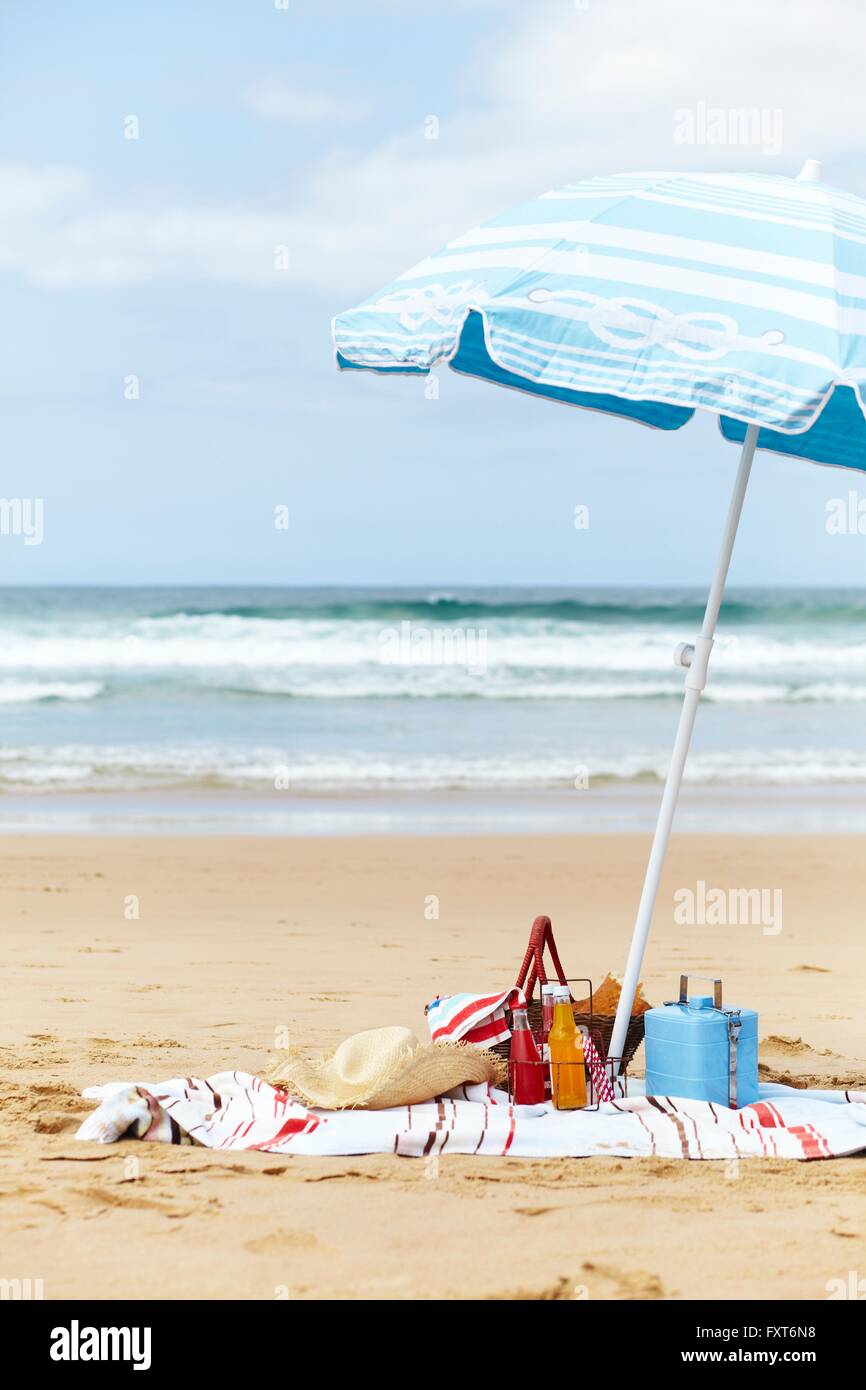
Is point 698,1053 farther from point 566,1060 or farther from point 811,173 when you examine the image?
point 811,173

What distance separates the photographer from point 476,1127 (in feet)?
12.4

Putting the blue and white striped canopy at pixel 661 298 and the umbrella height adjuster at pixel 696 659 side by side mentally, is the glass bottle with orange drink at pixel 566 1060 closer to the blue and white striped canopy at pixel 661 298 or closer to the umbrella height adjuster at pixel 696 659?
the umbrella height adjuster at pixel 696 659

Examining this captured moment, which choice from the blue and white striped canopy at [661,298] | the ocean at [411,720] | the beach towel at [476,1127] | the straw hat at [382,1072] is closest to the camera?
the blue and white striped canopy at [661,298]

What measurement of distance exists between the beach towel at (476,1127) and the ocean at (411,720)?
21.4 feet

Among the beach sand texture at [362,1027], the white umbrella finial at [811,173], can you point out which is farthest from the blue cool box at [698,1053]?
the white umbrella finial at [811,173]

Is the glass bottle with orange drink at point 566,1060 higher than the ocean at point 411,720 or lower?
lower

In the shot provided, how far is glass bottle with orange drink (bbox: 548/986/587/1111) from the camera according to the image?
400 cm

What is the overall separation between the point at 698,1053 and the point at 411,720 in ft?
43.1

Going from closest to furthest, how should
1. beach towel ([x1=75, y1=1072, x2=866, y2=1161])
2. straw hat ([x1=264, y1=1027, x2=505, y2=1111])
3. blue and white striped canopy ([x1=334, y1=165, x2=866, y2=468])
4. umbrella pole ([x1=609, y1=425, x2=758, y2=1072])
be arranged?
blue and white striped canopy ([x1=334, y1=165, x2=866, y2=468])
beach towel ([x1=75, y1=1072, x2=866, y2=1161])
straw hat ([x1=264, y1=1027, x2=505, y2=1111])
umbrella pole ([x1=609, y1=425, x2=758, y2=1072])

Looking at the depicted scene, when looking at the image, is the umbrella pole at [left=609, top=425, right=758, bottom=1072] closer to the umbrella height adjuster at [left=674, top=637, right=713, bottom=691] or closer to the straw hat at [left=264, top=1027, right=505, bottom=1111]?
the umbrella height adjuster at [left=674, top=637, right=713, bottom=691]

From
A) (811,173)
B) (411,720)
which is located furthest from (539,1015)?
(411,720)

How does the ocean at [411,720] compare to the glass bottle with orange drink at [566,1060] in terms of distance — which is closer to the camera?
the glass bottle with orange drink at [566,1060]

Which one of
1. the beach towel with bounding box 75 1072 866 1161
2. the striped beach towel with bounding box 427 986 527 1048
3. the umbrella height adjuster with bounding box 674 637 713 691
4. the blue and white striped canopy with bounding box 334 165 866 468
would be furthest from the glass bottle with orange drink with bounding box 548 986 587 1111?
the blue and white striped canopy with bounding box 334 165 866 468

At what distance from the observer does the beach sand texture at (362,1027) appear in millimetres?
2918
